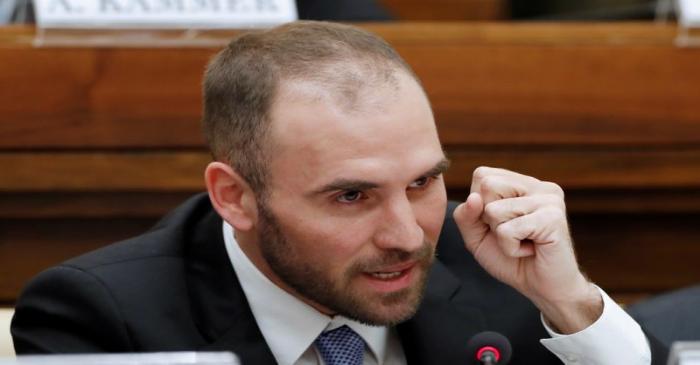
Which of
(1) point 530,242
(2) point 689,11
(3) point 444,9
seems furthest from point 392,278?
(3) point 444,9

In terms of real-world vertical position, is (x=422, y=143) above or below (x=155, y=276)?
above

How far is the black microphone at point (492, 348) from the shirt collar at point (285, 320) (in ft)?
0.54

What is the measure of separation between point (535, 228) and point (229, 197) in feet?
1.19

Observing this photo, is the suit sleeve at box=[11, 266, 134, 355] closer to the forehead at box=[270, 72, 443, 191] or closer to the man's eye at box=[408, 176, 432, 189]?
the forehead at box=[270, 72, 443, 191]

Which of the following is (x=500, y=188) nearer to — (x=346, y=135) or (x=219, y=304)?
(x=346, y=135)

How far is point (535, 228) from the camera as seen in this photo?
1527mm

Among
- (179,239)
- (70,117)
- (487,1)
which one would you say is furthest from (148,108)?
(487,1)

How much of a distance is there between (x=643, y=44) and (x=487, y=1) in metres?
0.96

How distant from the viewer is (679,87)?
238 centimetres

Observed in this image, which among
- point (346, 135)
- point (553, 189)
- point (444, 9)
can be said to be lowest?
point (444, 9)

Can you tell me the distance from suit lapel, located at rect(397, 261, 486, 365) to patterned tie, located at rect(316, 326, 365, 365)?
0.30 feet

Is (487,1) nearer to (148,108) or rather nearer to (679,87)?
(679,87)

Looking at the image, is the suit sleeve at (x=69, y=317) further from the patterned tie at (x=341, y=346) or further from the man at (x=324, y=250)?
the patterned tie at (x=341, y=346)

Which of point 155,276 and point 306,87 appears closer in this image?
point 306,87
